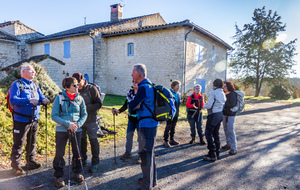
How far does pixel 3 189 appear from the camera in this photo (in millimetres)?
3092

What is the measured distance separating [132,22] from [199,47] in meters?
6.92

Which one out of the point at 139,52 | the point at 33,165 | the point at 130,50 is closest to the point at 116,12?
the point at 130,50

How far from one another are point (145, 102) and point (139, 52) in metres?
13.5

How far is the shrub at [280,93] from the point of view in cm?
2594

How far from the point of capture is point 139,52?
16.0 m

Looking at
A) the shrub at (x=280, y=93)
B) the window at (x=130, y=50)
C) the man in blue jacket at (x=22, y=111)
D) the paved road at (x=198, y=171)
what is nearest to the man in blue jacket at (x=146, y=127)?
the paved road at (x=198, y=171)

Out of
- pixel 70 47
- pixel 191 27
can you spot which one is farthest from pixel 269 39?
pixel 70 47

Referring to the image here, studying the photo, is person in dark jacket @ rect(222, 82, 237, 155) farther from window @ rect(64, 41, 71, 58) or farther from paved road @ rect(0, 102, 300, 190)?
window @ rect(64, 41, 71, 58)

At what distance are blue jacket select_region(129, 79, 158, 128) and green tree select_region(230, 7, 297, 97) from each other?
95.8 feet

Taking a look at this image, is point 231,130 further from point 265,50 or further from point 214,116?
point 265,50

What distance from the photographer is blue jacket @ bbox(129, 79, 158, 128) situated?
9.78 ft

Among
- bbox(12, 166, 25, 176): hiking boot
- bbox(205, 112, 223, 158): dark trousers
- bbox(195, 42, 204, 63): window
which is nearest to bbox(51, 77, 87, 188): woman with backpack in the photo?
bbox(12, 166, 25, 176): hiking boot

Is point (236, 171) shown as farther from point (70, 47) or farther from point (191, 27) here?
point (70, 47)

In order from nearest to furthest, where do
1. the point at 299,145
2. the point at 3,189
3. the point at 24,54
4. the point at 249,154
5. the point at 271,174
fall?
the point at 3,189
the point at 271,174
the point at 249,154
the point at 299,145
the point at 24,54
